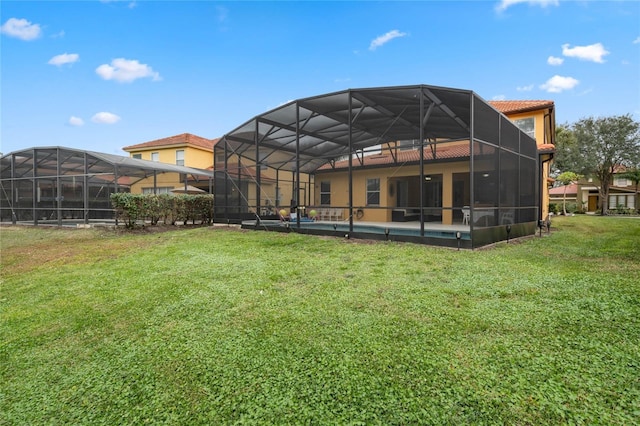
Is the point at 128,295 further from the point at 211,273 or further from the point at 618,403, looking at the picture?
the point at 618,403

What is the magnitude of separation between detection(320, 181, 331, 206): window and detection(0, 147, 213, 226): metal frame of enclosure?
907cm

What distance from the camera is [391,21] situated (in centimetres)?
1411

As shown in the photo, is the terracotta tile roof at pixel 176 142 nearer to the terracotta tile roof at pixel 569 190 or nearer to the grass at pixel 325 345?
the grass at pixel 325 345

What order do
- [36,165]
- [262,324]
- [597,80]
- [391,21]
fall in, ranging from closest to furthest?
[262,324]
[391,21]
[36,165]
[597,80]

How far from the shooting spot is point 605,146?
90.9ft

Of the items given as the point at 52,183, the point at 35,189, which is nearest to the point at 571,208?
the point at 52,183

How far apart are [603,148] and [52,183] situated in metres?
41.4

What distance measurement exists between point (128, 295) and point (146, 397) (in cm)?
252

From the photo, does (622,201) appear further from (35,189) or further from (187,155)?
(35,189)

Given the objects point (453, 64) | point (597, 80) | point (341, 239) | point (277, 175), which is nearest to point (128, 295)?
point (341, 239)

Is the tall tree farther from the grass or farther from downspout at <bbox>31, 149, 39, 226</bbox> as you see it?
downspout at <bbox>31, 149, 39, 226</bbox>

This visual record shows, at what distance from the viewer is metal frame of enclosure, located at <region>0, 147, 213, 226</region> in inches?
567

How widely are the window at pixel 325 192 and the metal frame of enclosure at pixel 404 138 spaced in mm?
974

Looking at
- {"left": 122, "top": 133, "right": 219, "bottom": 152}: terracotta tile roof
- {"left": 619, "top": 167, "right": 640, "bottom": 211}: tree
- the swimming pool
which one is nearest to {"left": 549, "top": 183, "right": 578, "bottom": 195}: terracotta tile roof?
{"left": 619, "top": 167, "right": 640, "bottom": 211}: tree
